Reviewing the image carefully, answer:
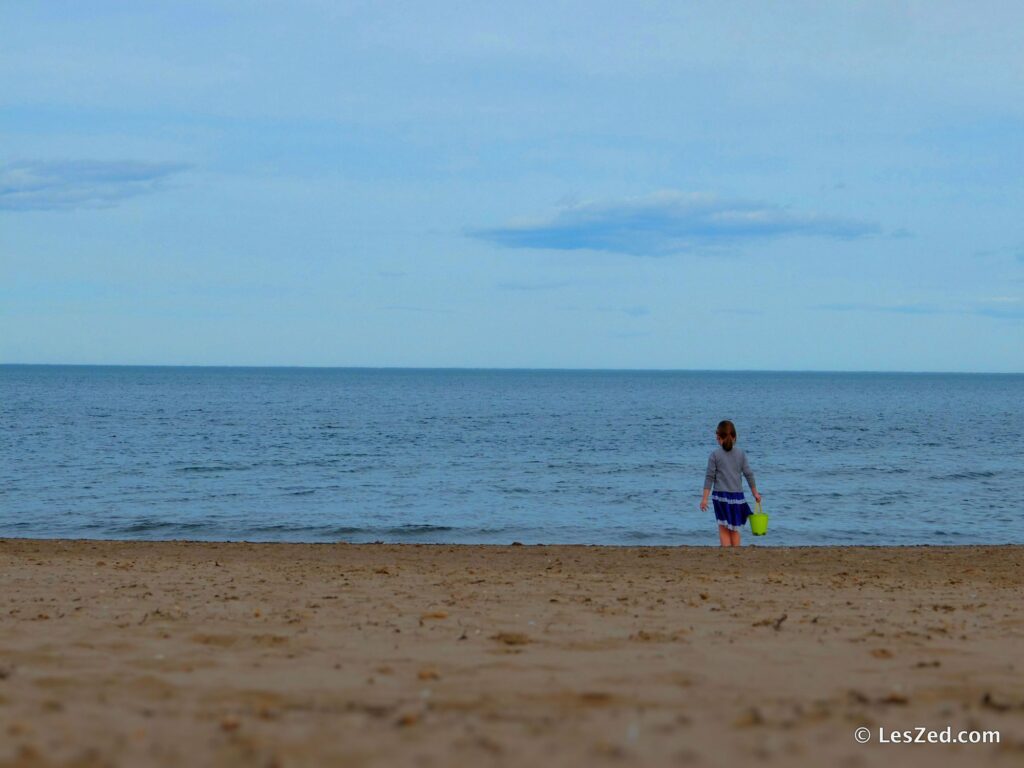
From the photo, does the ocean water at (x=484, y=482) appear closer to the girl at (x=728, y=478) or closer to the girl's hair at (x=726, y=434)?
the girl at (x=728, y=478)

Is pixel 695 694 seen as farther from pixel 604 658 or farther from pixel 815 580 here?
pixel 815 580

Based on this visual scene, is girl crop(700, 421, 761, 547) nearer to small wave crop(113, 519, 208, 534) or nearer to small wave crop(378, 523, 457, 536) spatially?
small wave crop(378, 523, 457, 536)

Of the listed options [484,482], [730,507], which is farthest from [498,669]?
[484,482]

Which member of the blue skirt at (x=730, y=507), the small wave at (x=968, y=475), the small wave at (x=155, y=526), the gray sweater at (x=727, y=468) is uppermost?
the gray sweater at (x=727, y=468)

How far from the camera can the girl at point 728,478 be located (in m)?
13.6

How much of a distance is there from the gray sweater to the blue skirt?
157 millimetres

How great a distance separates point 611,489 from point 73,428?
110 feet

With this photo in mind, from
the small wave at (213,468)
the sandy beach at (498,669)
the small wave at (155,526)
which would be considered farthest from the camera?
the small wave at (213,468)

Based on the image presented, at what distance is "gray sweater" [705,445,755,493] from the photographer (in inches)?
543

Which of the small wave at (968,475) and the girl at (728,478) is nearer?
the girl at (728,478)

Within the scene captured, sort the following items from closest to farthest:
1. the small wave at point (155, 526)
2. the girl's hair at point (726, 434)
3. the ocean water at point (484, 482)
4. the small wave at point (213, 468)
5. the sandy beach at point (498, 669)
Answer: the sandy beach at point (498, 669) < the girl's hair at point (726, 434) < the small wave at point (155, 526) < the ocean water at point (484, 482) < the small wave at point (213, 468)

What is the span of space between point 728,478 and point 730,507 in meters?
0.67

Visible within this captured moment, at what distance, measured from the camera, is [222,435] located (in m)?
46.4

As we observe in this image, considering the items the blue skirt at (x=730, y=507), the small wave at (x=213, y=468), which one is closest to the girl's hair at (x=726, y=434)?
the blue skirt at (x=730, y=507)
